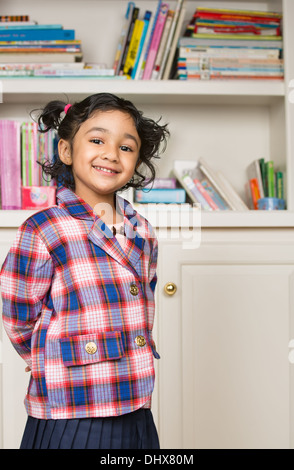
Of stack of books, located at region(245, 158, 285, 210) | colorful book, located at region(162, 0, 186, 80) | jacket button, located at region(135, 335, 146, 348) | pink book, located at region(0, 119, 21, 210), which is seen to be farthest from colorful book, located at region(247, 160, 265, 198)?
jacket button, located at region(135, 335, 146, 348)

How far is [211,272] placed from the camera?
1.48m

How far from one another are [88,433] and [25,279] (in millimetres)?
268

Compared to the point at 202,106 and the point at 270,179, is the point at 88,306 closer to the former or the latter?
the point at 270,179

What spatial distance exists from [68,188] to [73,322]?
267 millimetres

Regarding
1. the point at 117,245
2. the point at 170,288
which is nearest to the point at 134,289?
the point at 117,245

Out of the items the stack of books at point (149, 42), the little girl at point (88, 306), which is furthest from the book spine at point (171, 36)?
the little girl at point (88, 306)

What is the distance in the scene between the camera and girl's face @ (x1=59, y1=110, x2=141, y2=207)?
3.11 ft

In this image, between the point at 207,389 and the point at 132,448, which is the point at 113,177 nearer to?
the point at 132,448

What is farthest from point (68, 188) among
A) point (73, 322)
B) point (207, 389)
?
point (207, 389)

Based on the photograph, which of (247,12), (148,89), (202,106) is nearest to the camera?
(148,89)

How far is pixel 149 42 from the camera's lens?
1.68 meters

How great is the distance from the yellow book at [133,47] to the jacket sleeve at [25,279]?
3.07ft

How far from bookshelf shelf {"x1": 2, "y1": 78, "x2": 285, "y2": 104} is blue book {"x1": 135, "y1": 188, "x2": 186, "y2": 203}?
0.29m

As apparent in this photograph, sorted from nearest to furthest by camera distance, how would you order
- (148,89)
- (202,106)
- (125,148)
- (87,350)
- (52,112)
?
(87,350) < (125,148) < (52,112) < (148,89) < (202,106)
